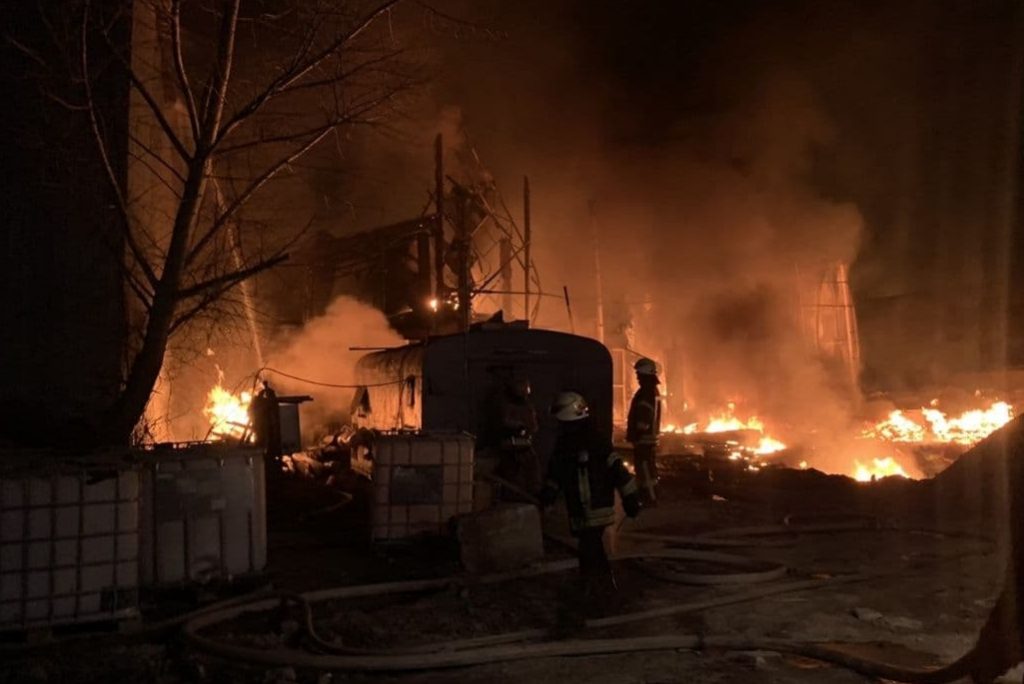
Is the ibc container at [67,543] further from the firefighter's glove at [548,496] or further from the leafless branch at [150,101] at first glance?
the leafless branch at [150,101]

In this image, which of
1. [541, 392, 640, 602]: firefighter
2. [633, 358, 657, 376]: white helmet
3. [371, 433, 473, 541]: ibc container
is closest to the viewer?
[541, 392, 640, 602]: firefighter

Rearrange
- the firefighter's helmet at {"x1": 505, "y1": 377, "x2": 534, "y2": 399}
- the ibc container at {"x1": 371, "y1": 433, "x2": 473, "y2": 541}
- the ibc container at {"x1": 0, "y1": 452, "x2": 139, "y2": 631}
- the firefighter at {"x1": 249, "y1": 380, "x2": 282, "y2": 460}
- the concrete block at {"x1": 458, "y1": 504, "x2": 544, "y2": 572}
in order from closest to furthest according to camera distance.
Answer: the ibc container at {"x1": 0, "y1": 452, "x2": 139, "y2": 631} → the concrete block at {"x1": 458, "y1": 504, "x2": 544, "y2": 572} → the ibc container at {"x1": 371, "y1": 433, "x2": 473, "y2": 541} → the firefighter's helmet at {"x1": 505, "y1": 377, "x2": 534, "y2": 399} → the firefighter at {"x1": 249, "y1": 380, "x2": 282, "y2": 460}

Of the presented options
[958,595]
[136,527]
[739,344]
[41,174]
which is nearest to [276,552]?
[136,527]

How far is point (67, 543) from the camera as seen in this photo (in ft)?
18.8

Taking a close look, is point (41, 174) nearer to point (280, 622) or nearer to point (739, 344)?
point (280, 622)

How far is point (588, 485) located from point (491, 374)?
4962mm

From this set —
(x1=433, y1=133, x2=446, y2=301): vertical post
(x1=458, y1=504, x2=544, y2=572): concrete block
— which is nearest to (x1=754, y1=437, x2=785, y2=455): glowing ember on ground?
(x1=433, y1=133, x2=446, y2=301): vertical post

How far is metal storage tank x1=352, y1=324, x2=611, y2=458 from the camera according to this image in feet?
36.1

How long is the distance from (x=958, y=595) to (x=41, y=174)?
11.1 m

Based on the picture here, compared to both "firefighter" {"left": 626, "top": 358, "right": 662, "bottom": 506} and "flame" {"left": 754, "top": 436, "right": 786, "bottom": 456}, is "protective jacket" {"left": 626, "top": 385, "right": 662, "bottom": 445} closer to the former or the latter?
"firefighter" {"left": 626, "top": 358, "right": 662, "bottom": 506}

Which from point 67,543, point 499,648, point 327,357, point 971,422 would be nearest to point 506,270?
point 327,357

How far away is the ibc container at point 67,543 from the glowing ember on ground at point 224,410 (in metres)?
8.59

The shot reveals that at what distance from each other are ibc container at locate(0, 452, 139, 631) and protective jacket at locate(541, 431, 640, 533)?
10.5 ft

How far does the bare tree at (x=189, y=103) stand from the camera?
814 centimetres
